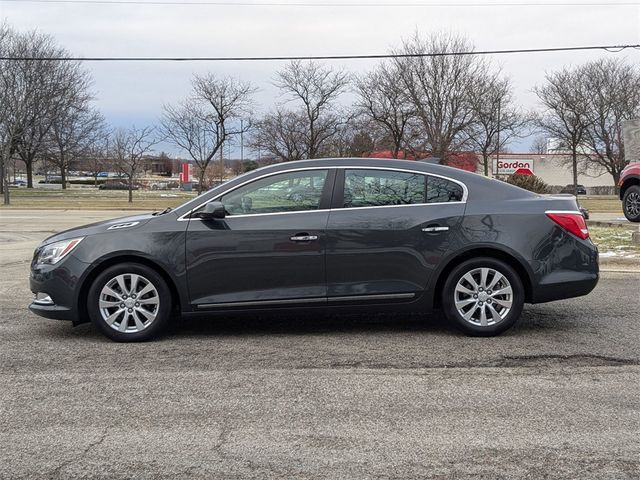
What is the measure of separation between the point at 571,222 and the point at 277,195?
2682 mm

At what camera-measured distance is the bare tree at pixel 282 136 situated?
42250mm

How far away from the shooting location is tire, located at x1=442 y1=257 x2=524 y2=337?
18.0 ft

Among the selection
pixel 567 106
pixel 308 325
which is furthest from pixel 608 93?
pixel 308 325

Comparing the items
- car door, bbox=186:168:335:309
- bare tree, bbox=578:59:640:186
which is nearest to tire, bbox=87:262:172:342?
car door, bbox=186:168:335:309

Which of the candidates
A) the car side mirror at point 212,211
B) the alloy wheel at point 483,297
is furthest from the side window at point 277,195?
the alloy wheel at point 483,297

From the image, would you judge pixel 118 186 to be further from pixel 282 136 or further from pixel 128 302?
pixel 128 302

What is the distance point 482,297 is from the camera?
18.0 feet

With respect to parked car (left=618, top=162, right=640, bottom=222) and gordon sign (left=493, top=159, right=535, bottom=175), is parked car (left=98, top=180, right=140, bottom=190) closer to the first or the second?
gordon sign (left=493, top=159, right=535, bottom=175)

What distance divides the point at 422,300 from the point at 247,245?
163 centimetres

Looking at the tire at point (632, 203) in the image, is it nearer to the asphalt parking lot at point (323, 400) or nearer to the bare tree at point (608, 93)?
the asphalt parking lot at point (323, 400)

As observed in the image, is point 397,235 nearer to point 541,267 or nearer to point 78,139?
point 541,267

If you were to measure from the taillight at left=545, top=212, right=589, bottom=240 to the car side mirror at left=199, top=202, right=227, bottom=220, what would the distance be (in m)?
2.93

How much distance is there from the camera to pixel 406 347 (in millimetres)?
5262

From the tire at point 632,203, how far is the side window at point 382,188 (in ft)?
38.6
